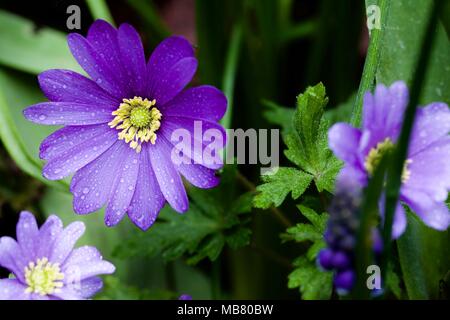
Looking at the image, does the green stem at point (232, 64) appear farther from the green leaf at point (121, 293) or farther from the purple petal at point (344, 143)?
the purple petal at point (344, 143)

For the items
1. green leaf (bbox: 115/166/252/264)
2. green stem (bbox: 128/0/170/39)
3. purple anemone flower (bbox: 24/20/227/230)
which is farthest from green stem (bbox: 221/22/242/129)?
purple anemone flower (bbox: 24/20/227/230)

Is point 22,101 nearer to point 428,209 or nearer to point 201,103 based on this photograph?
point 201,103

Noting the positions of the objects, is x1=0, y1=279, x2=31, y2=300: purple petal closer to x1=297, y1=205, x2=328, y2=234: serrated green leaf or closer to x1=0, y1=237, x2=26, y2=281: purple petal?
x1=0, y1=237, x2=26, y2=281: purple petal

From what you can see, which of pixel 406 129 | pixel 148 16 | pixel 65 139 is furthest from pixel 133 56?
pixel 148 16

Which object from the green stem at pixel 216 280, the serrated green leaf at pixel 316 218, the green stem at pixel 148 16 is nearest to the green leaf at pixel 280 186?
the serrated green leaf at pixel 316 218

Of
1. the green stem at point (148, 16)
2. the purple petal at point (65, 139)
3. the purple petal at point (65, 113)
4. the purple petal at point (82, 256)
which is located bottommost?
the purple petal at point (82, 256)
